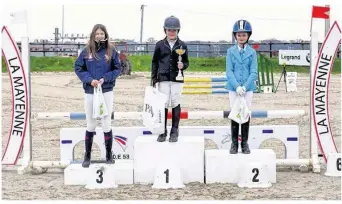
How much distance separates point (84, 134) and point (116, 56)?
4.00ft

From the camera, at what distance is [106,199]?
6.09 m

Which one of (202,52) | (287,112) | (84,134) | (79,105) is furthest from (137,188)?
(202,52)

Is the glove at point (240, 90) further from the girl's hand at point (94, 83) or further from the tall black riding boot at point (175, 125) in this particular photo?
the girl's hand at point (94, 83)

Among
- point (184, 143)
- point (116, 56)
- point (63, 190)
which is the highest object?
point (116, 56)

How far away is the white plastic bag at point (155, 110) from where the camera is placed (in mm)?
6781

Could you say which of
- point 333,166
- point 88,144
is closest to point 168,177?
point 88,144

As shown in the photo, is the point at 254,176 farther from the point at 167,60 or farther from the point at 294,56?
the point at 294,56

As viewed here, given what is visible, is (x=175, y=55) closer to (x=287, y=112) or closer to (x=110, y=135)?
(x=110, y=135)

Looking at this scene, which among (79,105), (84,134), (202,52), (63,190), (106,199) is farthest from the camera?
(202,52)

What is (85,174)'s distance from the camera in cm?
692

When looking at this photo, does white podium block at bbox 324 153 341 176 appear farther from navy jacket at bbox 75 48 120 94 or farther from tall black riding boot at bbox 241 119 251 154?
navy jacket at bbox 75 48 120 94

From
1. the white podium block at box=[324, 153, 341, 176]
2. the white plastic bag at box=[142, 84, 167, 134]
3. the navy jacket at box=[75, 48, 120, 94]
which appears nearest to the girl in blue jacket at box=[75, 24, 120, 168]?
the navy jacket at box=[75, 48, 120, 94]

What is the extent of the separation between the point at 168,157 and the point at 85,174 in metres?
0.91

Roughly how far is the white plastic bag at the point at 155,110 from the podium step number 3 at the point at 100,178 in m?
0.65
